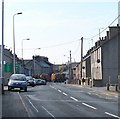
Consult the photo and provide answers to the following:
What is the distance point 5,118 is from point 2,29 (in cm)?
2302

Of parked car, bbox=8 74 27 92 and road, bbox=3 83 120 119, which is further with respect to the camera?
parked car, bbox=8 74 27 92

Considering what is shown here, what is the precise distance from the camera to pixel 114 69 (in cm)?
7275

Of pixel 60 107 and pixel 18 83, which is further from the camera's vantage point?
pixel 18 83

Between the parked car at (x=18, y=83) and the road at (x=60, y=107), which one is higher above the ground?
the parked car at (x=18, y=83)

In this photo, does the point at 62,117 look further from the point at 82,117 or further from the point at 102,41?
the point at 102,41

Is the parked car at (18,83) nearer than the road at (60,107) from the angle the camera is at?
No

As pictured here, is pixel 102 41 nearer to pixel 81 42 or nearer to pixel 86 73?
pixel 81 42

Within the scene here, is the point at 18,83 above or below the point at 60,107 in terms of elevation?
above

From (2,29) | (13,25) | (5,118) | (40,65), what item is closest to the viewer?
(5,118)

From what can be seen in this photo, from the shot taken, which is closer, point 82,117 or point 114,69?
point 82,117

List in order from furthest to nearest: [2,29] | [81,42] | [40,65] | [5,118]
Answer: [40,65] → [81,42] → [2,29] → [5,118]

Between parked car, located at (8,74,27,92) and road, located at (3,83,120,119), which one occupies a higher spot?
parked car, located at (8,74,27,92)

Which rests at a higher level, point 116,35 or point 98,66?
point 116,35

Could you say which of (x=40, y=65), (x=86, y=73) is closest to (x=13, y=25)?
(x=86, y=73)
